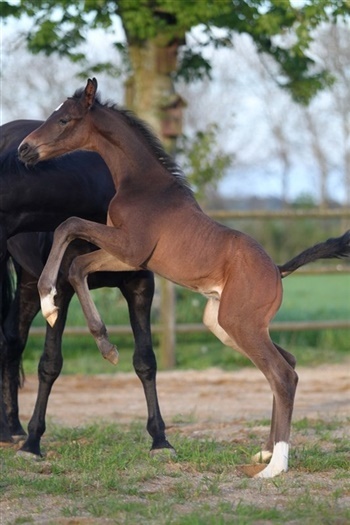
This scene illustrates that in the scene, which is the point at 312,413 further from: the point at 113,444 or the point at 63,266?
the point at 63,266

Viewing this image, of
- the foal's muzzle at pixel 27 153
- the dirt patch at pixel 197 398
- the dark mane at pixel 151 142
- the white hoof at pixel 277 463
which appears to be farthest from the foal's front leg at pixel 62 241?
the dirt patch at pixel 197 398

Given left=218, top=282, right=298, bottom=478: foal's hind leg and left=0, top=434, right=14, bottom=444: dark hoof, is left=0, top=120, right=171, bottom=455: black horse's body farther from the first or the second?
left=218, top=282, right=298, bottom=478: foal's hind leg

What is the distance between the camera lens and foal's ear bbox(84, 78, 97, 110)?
5633mm

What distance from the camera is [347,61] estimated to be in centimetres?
3497

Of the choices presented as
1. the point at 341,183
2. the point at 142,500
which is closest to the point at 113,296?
the point at 142,500

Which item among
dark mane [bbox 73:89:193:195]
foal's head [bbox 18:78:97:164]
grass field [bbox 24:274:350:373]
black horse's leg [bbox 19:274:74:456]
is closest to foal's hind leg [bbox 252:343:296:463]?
dark mane [bbox 73:89:193:195]

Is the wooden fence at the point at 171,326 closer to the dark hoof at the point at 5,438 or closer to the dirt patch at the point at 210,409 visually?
the dirt patch at the point at 210,409

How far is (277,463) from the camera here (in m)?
5.16

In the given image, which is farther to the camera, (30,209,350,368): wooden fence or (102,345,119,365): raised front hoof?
(30,209,350,368): wooden fence

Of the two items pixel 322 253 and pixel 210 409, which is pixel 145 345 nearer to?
pixel 322 253

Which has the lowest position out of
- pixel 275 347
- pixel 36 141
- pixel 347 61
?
pixel 275 347

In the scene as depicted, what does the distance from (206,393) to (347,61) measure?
89.7ft

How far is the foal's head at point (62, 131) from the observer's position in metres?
5.66

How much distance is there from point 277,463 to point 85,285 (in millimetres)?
1476
